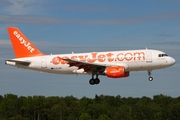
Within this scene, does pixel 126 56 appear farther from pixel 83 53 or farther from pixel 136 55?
pixel 83 53

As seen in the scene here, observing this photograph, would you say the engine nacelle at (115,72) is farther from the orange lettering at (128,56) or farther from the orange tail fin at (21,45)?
the orange tail fin at (21,45)

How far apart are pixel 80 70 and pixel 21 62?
9504 mm

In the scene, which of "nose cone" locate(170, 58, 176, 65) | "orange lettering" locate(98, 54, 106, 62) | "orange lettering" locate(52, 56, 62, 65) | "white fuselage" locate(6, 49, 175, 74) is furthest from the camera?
"orange lettering" locate(52, 56, 62, 65)

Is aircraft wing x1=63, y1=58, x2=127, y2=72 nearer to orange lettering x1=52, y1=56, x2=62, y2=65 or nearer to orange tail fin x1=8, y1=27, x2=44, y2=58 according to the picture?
orange lettering x1=52, y1=56, x2=62, y2=65

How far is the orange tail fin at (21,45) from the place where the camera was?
9162 cm

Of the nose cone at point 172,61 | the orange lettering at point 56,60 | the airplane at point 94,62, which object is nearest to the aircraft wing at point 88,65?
the airplane at point 94,62

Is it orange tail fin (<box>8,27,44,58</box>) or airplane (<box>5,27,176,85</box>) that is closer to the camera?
airplane (<box>5,27,176,85</box>)

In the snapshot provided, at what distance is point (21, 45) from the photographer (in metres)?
93.1

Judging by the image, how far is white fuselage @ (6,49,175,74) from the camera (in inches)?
3260

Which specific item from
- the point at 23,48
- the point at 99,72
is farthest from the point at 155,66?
the point at 23,48

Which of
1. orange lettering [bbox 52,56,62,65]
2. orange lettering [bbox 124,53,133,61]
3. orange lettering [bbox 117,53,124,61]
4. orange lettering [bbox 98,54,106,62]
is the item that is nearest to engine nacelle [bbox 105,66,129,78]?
orange lettering [bbox 117,53,124,61]

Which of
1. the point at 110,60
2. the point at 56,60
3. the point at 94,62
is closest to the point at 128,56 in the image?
the point at 110,60

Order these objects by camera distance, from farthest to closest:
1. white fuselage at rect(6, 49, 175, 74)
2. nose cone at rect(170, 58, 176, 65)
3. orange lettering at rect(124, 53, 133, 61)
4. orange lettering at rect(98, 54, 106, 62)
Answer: orange lettering at rect(98, 54, 106, 62) < nose cone at rect(170, 58, 176, 65) < orange lettering at rect(124, 53, 133, 61) < white fuselage at rect(6, 49, 175, 74)

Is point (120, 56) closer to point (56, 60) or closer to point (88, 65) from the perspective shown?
point (88, 65)
